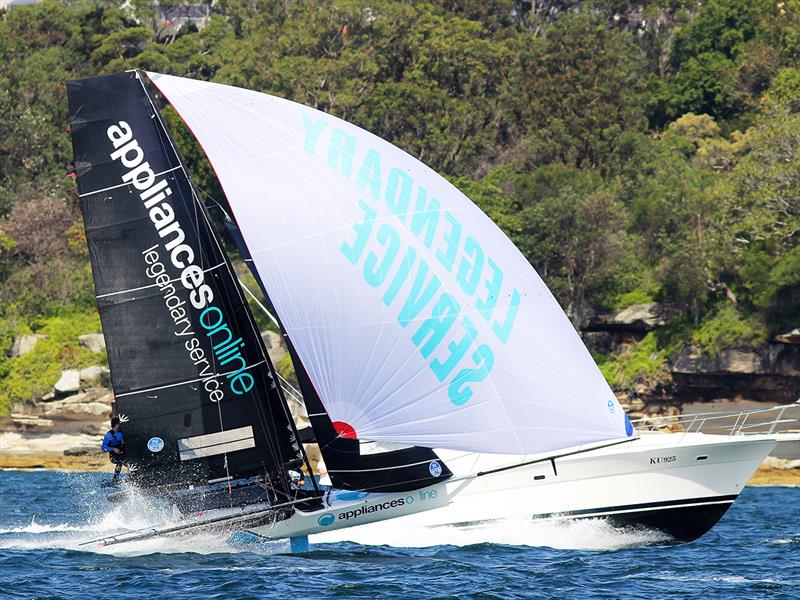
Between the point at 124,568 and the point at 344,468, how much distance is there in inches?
117

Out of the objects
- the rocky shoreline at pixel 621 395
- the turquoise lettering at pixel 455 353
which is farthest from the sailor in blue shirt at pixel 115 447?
the rocky shoreline at pixel 621 395

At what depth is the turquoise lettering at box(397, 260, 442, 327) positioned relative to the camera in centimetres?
1598

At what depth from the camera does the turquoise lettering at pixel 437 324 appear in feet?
52.4

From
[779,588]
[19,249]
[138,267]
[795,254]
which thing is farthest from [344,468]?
[19,249]

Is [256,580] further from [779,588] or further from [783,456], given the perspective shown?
[783,456]

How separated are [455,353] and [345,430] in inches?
65.6

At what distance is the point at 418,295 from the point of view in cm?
1603

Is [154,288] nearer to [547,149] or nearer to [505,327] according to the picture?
[505,327]

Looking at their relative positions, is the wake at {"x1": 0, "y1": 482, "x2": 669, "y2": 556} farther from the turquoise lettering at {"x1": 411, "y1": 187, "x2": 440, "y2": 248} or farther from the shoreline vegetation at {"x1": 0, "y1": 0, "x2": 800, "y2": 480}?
the shoreline vegetation at {"x1": 0, "y1": 0, "x2": 800, "y2": 480}

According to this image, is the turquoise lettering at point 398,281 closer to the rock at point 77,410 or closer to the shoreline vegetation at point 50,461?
the shoreline vegetation at point 50,461

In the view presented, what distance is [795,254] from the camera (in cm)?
3638

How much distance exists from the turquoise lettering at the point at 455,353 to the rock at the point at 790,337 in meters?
22.6

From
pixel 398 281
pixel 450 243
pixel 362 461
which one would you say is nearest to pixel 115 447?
pixel 362 461

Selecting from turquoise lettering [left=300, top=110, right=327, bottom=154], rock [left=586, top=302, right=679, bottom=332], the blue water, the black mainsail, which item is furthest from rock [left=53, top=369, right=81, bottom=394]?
turquoise lettering [left=300, top=110, right=327, bottom=154]
